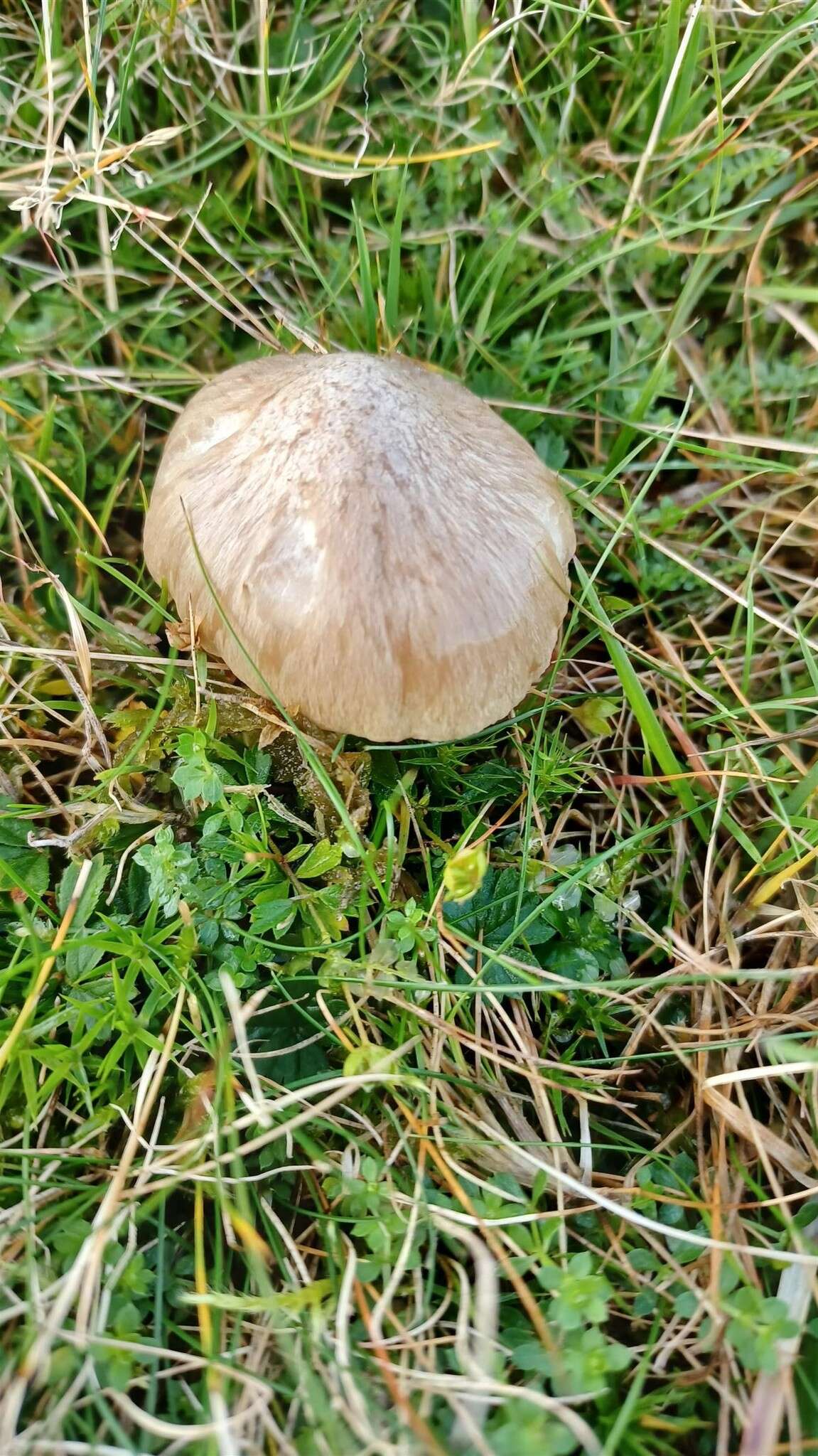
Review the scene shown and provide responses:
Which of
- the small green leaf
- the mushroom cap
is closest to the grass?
the small green leaf

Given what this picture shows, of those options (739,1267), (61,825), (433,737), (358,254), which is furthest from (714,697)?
(61,825)

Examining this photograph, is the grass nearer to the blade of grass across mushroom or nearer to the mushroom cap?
the blade of grass across mushroom

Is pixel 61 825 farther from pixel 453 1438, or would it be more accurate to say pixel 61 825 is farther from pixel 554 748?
pixel 453 1438

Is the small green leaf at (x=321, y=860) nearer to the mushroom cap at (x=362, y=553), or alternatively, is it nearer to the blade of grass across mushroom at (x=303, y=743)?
the blade of grass across mushroom at (x=303, y=743)

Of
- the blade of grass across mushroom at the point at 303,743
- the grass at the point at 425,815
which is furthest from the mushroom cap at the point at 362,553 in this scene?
the grass at the point at 425,815

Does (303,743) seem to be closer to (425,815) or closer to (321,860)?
(321,860)
